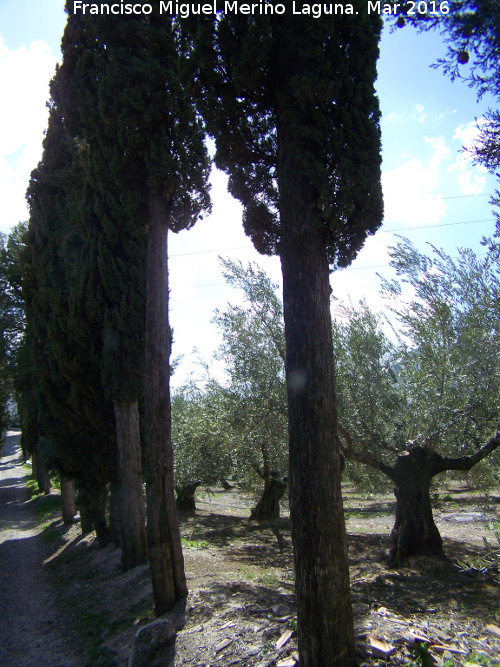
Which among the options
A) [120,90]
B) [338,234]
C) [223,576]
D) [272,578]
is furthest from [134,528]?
[120,90]

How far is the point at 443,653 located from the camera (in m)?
4.64

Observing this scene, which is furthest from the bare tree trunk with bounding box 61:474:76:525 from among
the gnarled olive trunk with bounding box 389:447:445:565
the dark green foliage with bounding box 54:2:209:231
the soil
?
the dark green foliage with bounding box 54:2:209:231

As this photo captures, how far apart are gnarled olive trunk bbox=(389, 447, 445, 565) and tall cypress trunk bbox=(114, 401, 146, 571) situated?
5.13 meters

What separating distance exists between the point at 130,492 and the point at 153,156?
254 inches

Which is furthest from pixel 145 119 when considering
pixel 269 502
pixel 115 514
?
pixel 269 502

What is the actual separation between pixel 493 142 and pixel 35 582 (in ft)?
44.4

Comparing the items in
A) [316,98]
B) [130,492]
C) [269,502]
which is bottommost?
[269,502]

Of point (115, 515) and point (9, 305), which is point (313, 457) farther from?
point (9, 305)

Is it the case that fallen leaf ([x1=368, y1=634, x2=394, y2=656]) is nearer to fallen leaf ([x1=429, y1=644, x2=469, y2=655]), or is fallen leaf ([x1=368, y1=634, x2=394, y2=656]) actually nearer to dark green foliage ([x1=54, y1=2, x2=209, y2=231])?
fallen leaf ([x1=429, y1=644, x2=469, y2=655])

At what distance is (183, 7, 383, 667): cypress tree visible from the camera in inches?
179

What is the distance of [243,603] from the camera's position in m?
6.97

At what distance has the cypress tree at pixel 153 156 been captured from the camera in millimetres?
7711

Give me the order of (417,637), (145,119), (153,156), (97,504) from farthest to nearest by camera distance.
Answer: (97,504) < (145,119) < (153,156) < (417,637)

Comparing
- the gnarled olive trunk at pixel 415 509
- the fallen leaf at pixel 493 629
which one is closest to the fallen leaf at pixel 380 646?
the fallen leaf at pixel 493 629
